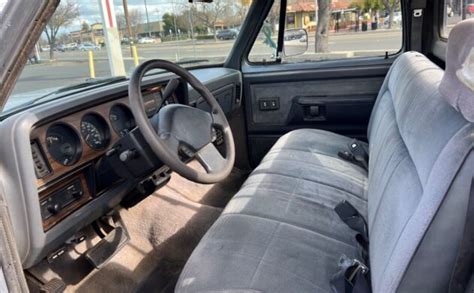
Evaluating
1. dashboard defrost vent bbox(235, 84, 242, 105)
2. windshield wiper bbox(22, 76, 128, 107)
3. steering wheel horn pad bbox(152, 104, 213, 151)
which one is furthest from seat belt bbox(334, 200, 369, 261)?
dashboard defrost vent bbox(235, 84, 242, 105)

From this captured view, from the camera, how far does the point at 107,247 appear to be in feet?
6.35

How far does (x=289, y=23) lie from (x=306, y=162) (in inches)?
45.6

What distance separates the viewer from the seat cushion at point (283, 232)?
1.29 m

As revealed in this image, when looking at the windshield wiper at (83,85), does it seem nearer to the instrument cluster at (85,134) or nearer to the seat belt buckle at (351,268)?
the instrument cluster at (85,134)

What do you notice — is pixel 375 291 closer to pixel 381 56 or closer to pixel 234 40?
pixel 381 56

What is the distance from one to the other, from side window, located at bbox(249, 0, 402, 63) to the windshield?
0.26 metres

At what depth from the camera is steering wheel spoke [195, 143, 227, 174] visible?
162cm

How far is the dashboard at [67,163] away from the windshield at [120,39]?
0.47 ft

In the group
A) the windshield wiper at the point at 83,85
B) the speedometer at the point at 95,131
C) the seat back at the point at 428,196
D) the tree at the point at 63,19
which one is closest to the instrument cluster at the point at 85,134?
the speedometer at the point at 95,131

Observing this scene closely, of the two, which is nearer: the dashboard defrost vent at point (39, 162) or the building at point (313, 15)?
the dashboard defrost vent at point (39, 162)

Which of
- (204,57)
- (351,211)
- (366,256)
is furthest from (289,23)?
(366,256)

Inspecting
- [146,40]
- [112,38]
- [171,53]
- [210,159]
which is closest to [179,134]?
[210,159]

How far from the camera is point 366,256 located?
1406 mm

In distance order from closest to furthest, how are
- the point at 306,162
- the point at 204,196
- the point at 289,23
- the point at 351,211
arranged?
the point at 351,211 → the point at 306,162 → the point at 204,196 → the point at 289,23
